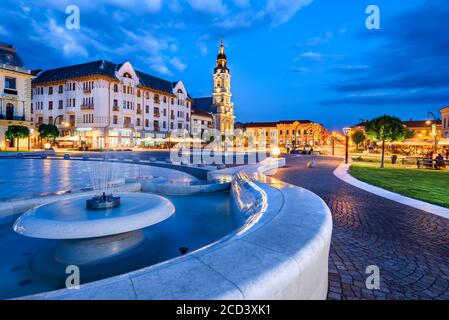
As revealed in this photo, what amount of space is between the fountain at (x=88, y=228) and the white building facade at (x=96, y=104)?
47.0 m

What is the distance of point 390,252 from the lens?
14.8 ft

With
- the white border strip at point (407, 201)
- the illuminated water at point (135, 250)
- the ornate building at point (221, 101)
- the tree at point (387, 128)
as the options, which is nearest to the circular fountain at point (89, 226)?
the illuminated water at point (135, 250)

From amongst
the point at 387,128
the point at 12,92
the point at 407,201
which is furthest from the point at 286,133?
the point at 407,201

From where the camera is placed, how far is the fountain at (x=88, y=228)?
190 inches

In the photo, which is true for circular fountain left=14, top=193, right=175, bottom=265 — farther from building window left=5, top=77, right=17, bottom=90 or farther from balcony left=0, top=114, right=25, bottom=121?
building window left=5, top=77, right=17, bottom=90

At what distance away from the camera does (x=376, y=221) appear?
6.31m

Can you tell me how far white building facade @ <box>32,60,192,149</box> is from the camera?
48.8 metres

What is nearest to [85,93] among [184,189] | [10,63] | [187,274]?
[10,63]

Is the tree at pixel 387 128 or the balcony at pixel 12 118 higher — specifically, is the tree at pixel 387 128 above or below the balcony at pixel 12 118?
below

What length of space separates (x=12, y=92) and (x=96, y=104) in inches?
481

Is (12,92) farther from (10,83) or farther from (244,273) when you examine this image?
(244,273)

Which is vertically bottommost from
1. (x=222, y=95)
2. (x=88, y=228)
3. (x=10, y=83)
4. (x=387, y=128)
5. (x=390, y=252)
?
(x=390, y=252)

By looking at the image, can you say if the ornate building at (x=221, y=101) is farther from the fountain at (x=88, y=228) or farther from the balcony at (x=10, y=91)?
the fountain at (x=88, y=228)
